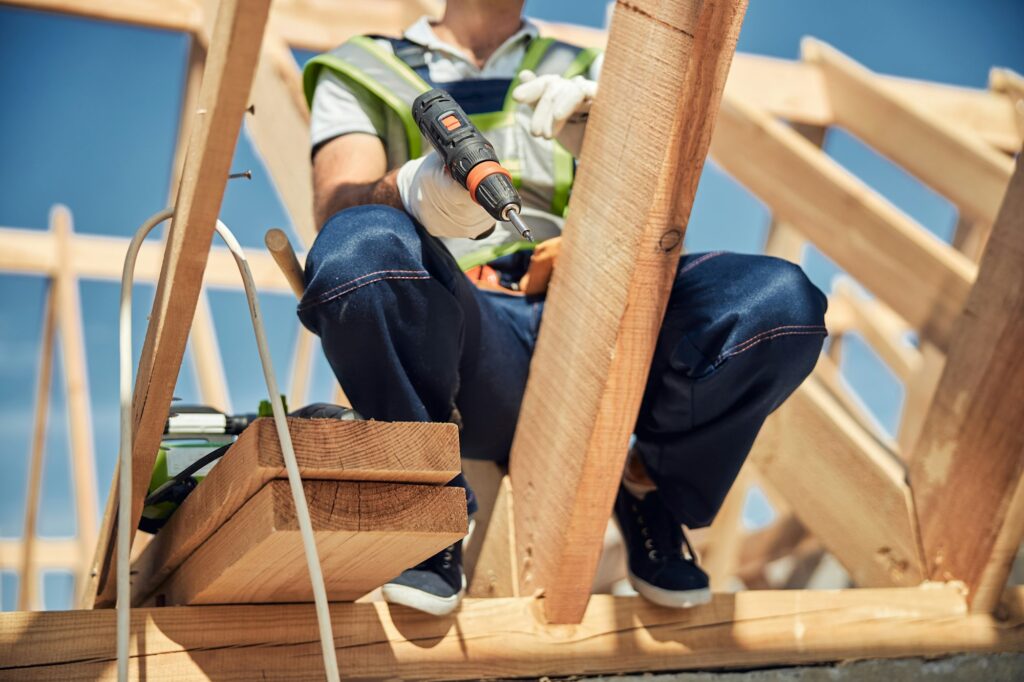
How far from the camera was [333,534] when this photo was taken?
47.4 inches

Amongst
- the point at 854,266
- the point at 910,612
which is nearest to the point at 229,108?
the point at 910,612

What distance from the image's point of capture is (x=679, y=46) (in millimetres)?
1384

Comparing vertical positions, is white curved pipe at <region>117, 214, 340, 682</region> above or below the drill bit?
below

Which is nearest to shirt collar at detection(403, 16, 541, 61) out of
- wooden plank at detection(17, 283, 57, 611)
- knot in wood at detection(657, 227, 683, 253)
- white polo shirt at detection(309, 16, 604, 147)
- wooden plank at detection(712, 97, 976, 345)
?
white polo shirt at detection(309, 16, 604, 147)

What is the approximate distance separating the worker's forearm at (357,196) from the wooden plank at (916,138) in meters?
1.94

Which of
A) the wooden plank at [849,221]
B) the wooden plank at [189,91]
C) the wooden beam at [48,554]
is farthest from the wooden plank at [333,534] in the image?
the wooden beam at [48,554]

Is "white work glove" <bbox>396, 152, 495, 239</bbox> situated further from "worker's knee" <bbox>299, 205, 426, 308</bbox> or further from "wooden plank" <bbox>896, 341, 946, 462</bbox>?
"wooden plank" <bbox>896, 341, 946, 462</bbox>

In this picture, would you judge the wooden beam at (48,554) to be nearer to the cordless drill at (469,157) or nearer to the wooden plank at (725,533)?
the wooden plank at (725,533)

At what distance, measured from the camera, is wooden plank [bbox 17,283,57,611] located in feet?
13.8

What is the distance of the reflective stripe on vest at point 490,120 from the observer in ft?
5.87

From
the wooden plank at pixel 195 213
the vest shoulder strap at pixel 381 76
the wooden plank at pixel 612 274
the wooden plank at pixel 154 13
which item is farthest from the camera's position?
the wooden plank at pixel 154 13

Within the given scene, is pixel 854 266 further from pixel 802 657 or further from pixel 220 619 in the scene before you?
pixel 220 619

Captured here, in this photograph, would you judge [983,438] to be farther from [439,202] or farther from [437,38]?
[437,38]

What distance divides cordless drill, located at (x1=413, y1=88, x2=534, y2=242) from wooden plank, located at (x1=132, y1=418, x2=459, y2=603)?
0.25m
